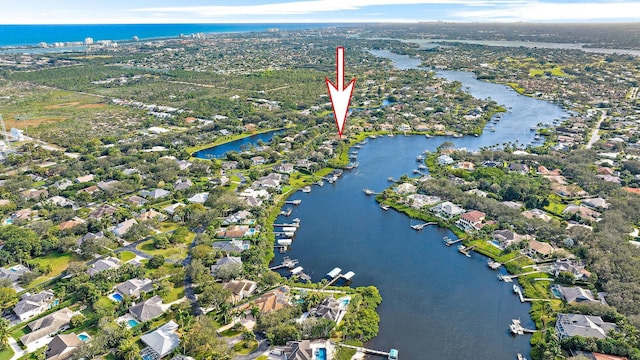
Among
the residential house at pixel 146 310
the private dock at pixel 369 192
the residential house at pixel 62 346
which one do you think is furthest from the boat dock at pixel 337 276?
the residential house at pixel 62 346

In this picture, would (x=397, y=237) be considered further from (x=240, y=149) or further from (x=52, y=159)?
(x=52, y=159)

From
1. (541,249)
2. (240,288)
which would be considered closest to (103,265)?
(240,288)

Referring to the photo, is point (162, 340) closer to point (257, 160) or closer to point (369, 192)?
point (369, 192)

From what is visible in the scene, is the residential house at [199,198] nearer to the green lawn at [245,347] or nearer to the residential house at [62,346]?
the residential house at [62,346]

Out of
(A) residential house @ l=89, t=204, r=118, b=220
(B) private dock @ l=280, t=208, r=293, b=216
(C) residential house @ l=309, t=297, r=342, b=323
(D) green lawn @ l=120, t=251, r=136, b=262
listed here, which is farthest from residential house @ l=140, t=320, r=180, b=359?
(A) residential house @ l=89, t=204, r=118, b=220

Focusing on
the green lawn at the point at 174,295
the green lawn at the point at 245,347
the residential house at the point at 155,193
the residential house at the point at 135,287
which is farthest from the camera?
the residential house at the point at 155,193
